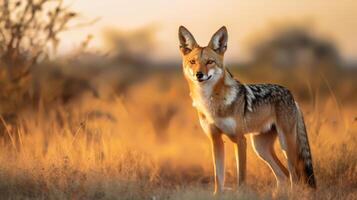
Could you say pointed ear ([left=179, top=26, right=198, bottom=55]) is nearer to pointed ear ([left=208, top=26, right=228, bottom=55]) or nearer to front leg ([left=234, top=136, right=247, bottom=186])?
pointed ear ([left=208, top=26, right=228, bottom=55])

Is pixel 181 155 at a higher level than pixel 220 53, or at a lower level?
lower

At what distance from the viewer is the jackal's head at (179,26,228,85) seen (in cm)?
812

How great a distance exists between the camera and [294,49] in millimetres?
28172

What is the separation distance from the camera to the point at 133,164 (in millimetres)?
9070

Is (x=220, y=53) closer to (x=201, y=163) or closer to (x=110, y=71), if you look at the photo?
(x=201, y=163)

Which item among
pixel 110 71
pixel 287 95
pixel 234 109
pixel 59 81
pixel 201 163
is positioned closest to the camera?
pixel 234 109

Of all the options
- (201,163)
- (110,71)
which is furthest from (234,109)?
(110,71)

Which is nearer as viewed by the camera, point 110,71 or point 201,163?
point 201,163

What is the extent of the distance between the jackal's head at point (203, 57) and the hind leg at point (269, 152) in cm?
125

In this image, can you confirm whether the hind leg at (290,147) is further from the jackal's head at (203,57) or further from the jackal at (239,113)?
the jackal's head at (203,57)

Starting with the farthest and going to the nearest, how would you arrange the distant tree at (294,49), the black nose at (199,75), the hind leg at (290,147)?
1. the distant tree at (294,49)
2. the hind leg at (290,147)
3. the black nose at (199,75)

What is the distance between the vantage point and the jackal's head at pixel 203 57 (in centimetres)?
812

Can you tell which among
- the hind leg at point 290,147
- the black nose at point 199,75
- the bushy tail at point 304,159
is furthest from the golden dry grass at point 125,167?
the black nose at point 199,75

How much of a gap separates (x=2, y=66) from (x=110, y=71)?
45.5 ft
